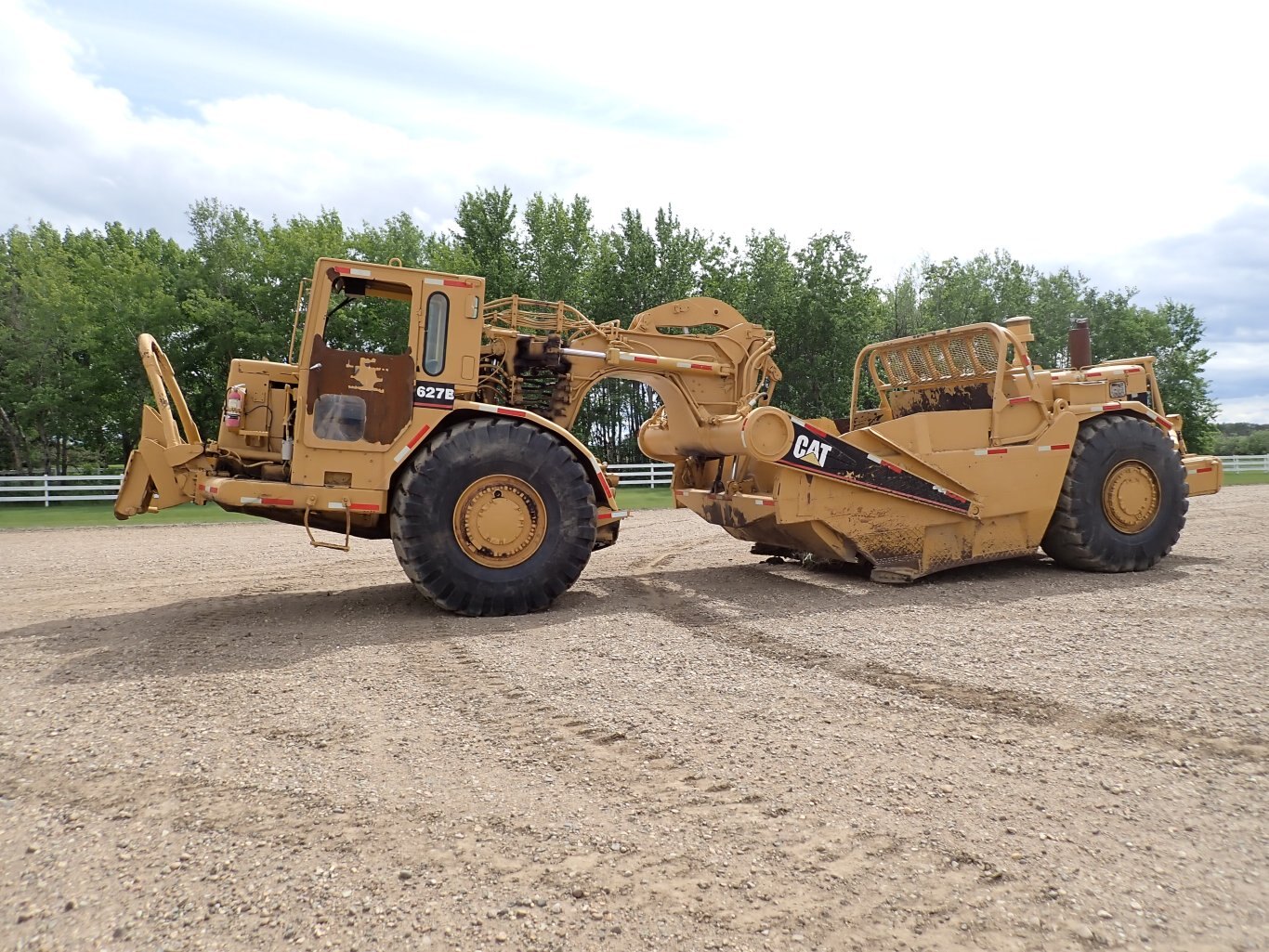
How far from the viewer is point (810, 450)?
7914 millimetres

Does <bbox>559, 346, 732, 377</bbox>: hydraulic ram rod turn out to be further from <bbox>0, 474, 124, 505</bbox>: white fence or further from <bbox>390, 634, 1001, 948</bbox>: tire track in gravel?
<bbox>0, 474, 124, 505</bbox>: white fence

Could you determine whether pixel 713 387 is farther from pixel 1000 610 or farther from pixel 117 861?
pixel 117 861

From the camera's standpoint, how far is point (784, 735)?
4.04 metres

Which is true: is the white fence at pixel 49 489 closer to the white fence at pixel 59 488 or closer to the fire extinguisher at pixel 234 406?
the white fence at pixel 59 488

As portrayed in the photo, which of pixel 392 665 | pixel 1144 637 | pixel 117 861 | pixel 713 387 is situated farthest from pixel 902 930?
pixel 713 387

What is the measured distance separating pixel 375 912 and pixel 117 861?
3.31 feet

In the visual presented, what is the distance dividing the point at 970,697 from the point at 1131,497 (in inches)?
218

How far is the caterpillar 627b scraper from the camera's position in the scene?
22.1ft

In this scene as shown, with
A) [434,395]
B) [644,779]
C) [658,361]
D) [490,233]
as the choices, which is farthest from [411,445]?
[490,233]

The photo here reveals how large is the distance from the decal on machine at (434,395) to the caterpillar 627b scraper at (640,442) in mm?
17

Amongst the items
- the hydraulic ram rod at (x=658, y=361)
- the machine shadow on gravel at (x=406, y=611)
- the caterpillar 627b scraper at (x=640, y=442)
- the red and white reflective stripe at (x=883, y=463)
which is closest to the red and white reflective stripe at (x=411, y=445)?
the caterpillar 627b scraper at (x=640, y=442)

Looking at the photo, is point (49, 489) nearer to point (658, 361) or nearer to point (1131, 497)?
point (658, 361)

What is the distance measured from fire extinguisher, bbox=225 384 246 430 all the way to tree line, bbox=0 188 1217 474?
67.1 feet

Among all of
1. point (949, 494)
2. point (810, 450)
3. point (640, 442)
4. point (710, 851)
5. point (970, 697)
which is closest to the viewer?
point (710, 851)
